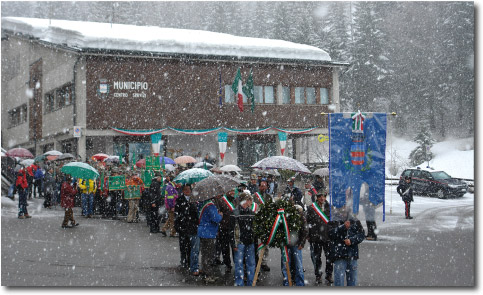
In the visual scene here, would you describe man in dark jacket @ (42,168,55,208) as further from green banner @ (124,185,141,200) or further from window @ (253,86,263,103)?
window @ (253,86,263,103)

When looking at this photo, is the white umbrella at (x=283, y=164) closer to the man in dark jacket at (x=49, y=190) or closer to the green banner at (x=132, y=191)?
the green banner at (x=132, y=191)

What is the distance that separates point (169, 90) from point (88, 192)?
36.6 feet

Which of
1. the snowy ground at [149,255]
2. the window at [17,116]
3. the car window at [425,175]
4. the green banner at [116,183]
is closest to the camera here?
the snowy ground at [149,255]

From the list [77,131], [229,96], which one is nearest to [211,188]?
[77,131]

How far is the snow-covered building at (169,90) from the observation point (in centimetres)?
2802

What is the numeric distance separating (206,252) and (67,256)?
389 cm

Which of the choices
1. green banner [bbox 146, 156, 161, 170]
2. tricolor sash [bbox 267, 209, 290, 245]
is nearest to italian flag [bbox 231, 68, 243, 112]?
green banner [bbox 146, 156, 161, 170]

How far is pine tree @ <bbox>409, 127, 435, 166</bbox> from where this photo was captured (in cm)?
3122

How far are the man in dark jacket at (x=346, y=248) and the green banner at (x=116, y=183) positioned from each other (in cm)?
1183

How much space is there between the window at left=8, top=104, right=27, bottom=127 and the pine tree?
2603 centimetres

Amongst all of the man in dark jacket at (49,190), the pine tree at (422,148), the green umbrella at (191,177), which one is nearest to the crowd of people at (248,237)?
the green umbrella at (191,177)

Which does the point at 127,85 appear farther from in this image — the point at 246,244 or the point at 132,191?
the point at 246,244

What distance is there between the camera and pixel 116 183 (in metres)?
18.4

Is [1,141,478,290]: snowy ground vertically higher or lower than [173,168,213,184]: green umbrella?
lower
